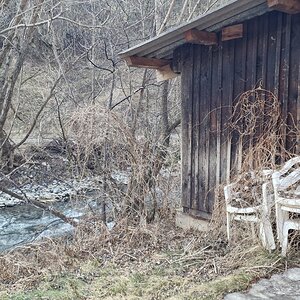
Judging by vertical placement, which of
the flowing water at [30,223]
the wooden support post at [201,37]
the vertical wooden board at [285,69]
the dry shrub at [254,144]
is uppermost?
the wooden support post at [201,37]

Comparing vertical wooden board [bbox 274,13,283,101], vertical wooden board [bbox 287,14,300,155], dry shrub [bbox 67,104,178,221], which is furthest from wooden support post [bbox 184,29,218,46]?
dry shrub [bbox 67,104,178,221]

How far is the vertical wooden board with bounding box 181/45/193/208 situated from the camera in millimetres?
5363

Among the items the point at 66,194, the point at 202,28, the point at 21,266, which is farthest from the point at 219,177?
the point at 66,194

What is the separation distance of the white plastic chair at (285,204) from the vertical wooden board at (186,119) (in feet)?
6.43

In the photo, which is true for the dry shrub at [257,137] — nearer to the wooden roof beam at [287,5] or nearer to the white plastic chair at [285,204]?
the white plastic chair at [285,204]

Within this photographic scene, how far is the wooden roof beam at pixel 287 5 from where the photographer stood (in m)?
3.58

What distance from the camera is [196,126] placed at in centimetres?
533

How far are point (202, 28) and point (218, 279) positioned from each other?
280 cm

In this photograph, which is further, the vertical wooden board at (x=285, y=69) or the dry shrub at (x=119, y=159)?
the dry shrub at (x=119, y=159)

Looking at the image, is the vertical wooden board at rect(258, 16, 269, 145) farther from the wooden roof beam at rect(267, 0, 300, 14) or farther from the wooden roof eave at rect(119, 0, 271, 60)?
the wooden roof beam at rect(267, 0, 300, 14)

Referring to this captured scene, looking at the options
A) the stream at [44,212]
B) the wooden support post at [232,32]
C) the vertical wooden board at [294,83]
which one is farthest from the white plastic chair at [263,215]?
the stream at [44,212]

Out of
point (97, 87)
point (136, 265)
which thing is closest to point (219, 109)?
point (136, 265)

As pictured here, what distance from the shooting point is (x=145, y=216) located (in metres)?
5.62

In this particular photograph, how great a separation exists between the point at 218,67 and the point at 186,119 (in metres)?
0.86
